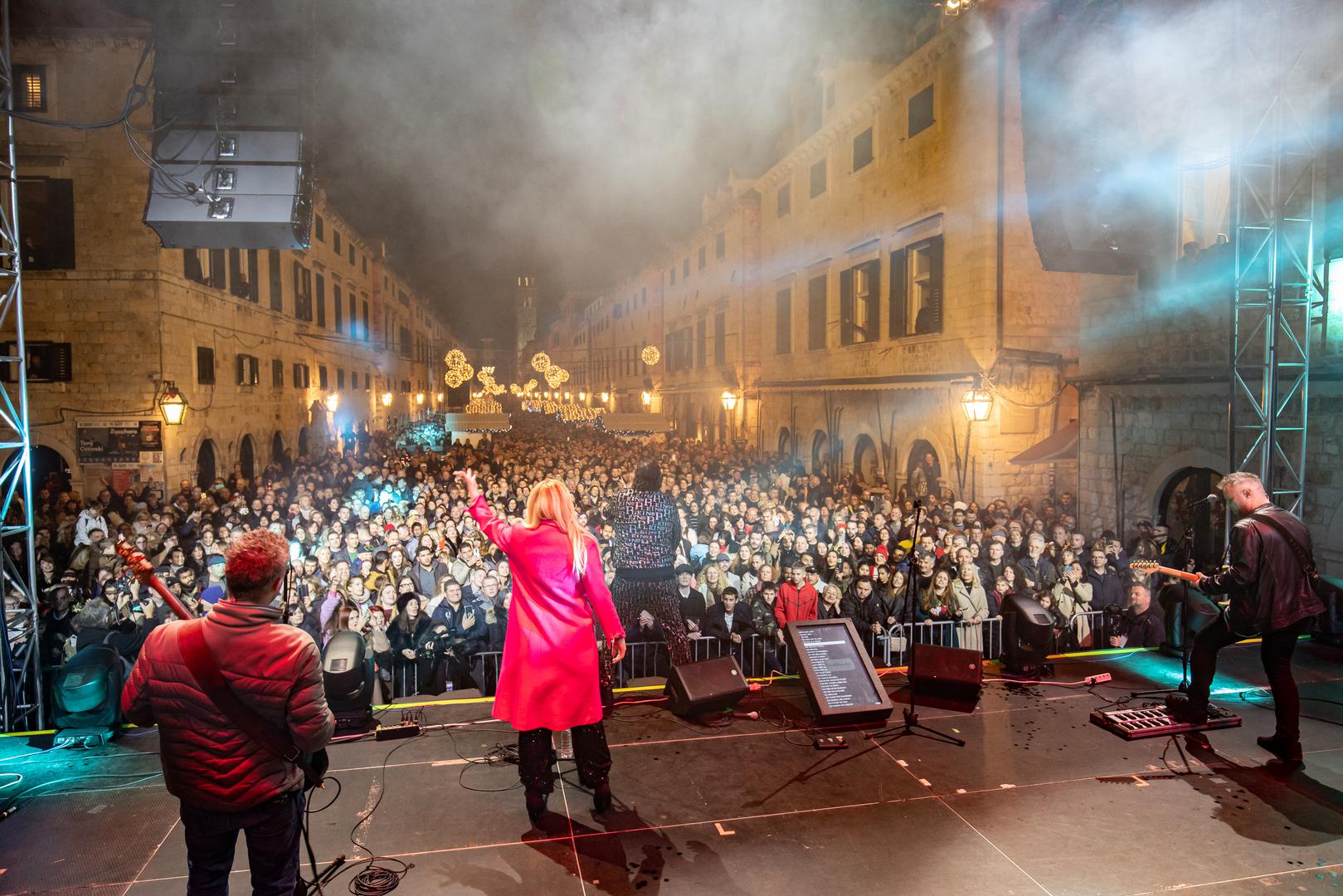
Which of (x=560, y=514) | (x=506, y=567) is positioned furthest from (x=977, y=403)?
(x=560, y=514)

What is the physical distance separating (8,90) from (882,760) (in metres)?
7.81

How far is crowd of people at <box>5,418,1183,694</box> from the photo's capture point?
6605 mm

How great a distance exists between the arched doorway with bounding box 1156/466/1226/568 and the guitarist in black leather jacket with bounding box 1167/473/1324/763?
6.26m

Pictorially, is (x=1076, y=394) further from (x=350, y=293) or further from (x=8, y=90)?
(x=350, y=293)

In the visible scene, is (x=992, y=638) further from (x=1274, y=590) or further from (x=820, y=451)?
(x=820, y=451)

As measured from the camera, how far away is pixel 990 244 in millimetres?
13094

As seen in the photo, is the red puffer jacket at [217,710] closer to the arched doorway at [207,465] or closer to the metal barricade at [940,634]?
the metal barricade at [940,634]

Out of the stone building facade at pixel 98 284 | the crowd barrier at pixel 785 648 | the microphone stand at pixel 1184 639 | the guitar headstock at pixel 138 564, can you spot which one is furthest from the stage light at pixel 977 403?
the stone building facade at pixel 98 284

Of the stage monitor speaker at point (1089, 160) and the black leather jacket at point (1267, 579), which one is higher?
the stage monitor speaker at point (1089, 160)

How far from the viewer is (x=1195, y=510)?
33.2 feet

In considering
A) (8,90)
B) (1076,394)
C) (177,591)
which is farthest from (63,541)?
(1076,394)

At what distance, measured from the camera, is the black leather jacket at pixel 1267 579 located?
4391 mm

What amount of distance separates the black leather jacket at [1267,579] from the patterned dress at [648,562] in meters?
3.60

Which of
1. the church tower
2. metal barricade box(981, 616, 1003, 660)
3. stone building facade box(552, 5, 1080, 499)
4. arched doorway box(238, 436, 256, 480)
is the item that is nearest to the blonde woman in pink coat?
metal barricade box(981, 616, 1003, 660)
